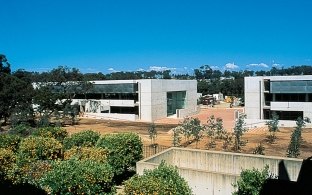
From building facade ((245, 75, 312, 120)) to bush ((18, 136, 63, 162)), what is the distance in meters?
33.1

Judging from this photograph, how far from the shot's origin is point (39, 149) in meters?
20.0

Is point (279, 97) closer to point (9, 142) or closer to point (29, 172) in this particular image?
point (9, 142)

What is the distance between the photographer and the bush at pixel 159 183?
12.7 metres

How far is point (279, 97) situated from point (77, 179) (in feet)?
128

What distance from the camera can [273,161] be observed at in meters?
17.8

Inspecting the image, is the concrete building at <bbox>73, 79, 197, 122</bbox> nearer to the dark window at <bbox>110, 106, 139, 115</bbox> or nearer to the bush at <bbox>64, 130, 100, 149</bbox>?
the dark window at <bbox>110, 106, 139, 115</bbox>

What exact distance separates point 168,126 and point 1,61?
114 ft

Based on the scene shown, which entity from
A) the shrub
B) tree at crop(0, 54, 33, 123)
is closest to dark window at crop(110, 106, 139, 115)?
tree at crop(0, 54, 33, 123)

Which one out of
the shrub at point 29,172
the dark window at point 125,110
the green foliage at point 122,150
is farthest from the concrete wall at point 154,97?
the shrub at point 29,172

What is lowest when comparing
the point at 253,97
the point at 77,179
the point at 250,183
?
the point at 250,183

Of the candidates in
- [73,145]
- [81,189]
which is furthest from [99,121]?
[81,189]

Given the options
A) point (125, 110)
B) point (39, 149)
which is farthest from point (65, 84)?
point (39, 149)

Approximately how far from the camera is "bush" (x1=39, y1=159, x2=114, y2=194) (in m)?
13.8

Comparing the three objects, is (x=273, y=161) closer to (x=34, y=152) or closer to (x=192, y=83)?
(x=34, y=152)
